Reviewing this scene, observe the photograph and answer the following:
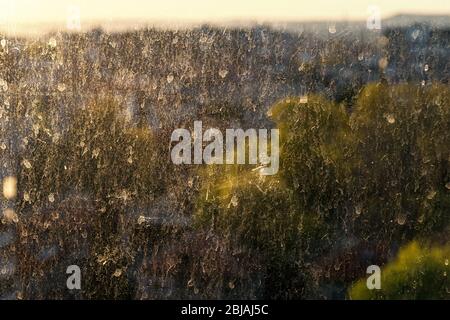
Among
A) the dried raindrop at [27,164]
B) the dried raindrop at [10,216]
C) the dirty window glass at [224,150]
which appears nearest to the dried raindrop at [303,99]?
the dirty window glass at [224,150]

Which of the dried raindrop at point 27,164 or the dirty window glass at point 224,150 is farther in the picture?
the dried raindrop at point 27,164

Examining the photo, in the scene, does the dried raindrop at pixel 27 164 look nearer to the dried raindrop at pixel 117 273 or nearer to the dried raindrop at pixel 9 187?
the dried raindrop at pixel 9 187

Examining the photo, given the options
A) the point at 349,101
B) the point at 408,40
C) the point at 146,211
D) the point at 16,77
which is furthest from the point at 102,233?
the point at 408,40

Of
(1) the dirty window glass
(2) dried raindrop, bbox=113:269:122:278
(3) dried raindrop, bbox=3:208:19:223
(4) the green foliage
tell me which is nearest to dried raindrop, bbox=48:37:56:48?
(1) the dirty window glass

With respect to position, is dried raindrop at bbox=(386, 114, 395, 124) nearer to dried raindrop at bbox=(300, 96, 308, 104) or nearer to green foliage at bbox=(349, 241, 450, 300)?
dried raindrop at bbox=(300, 96, 308, 104)

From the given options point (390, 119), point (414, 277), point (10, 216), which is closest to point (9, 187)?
point (10, 216)

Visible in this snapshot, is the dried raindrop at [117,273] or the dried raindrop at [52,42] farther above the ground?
the dried raindrop at [52,42]

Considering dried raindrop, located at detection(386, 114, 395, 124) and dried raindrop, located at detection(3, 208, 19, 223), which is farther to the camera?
dried raindrop, located at detection(3, 208, 19, 223)
